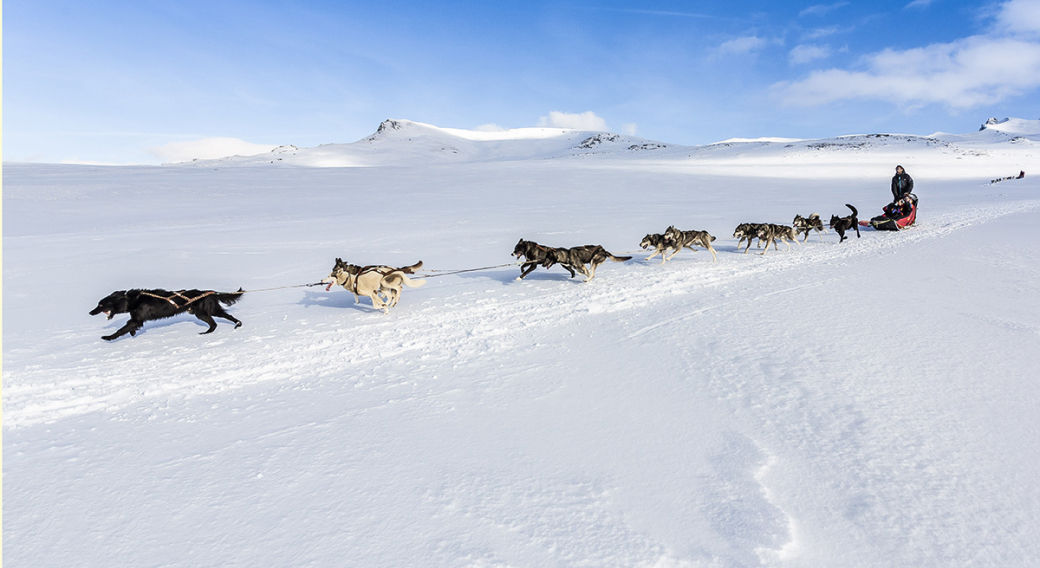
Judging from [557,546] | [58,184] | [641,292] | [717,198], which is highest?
[58,184]

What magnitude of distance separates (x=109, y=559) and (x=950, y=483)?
11.4ft

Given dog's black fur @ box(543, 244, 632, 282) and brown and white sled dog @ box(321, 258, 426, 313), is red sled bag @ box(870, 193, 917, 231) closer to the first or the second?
dog's black fur @ box(543, 244, 632, 282)

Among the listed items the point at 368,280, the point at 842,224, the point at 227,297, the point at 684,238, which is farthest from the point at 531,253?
the point at 842,224

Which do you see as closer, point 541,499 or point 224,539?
point 224,539

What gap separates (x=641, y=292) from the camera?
5.70 m

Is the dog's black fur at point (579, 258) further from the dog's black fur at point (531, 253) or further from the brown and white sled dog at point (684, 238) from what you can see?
the brown and white sled dog at point (684, 238)

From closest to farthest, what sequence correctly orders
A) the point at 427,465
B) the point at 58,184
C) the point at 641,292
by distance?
the point at 427,465, the point at 641,292, the point at 58,184

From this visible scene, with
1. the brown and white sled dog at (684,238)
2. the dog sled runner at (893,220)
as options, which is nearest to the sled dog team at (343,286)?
the brown and white sled dog at (684,238)

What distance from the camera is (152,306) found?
440 centimetres

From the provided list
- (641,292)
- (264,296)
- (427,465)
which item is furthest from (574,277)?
(427,465)

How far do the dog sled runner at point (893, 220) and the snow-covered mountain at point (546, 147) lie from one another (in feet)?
101

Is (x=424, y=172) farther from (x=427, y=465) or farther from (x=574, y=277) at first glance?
(x=427, y=465)

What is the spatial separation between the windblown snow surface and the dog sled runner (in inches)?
141

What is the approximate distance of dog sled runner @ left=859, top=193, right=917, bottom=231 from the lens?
1082 centimetres
